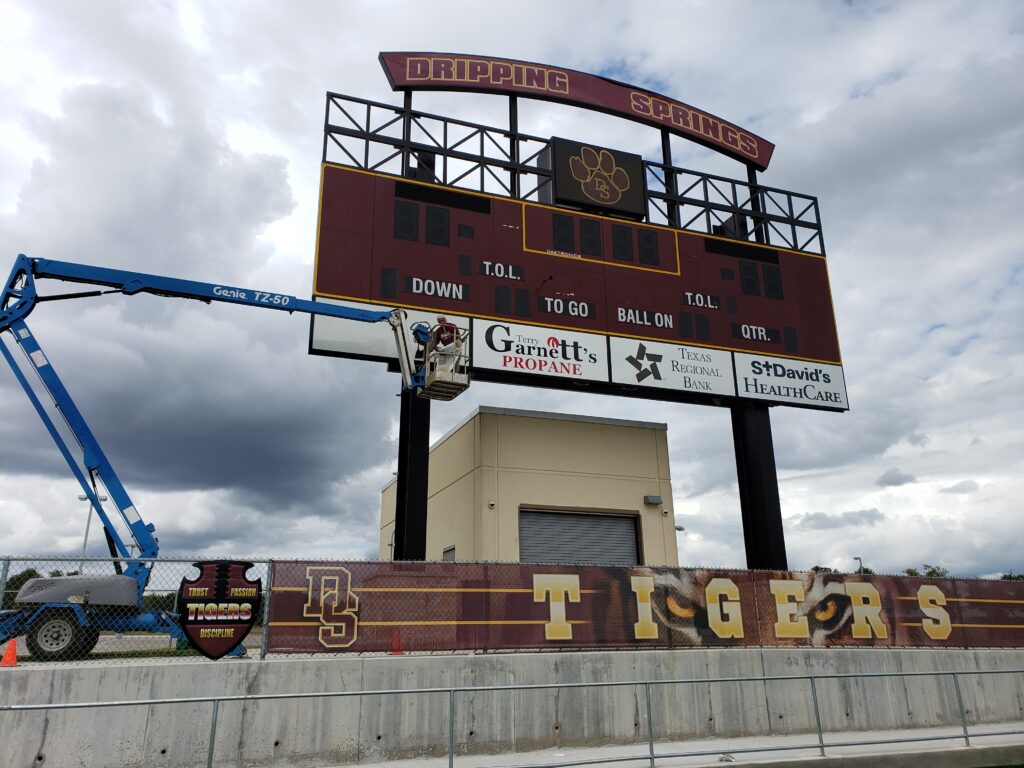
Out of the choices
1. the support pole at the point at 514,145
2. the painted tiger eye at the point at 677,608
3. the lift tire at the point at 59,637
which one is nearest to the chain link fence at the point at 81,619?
the lift tire at the point at 59,637

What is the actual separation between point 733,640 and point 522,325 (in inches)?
364

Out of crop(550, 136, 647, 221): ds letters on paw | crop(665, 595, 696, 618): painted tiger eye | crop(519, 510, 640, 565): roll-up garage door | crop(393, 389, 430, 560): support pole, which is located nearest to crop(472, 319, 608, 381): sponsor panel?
crop(393, 389, 430, 560): support pole

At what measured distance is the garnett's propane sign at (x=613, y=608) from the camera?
11.1 m

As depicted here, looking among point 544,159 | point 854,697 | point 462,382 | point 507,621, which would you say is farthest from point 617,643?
point 544,159

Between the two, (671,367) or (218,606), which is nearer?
(218,606)

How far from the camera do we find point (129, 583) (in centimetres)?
1250

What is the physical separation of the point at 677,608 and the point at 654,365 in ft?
28.0

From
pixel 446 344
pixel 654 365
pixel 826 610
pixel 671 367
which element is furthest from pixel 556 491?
pixel 826 610

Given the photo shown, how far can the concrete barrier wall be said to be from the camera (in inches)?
363

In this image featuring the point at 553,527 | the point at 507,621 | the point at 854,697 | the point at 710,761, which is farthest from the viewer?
the point at 553,527

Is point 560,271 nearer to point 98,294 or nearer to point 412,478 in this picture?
point 412,478

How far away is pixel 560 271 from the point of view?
798 inches

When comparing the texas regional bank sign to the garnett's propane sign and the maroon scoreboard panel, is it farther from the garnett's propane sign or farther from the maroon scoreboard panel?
the garnett's propane sign

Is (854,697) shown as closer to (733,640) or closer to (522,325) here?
(733,640)
